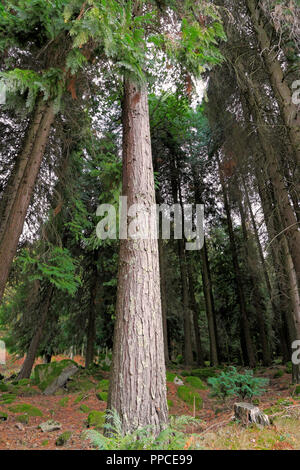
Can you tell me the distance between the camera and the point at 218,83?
7.86 metres

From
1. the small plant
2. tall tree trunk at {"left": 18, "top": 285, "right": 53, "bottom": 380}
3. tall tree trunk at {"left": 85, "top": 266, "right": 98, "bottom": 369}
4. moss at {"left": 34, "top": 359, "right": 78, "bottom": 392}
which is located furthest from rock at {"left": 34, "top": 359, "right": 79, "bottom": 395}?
the small plant

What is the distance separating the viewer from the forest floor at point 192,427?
2.77m

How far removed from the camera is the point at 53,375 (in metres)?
8.57

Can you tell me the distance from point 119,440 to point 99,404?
4916 mm

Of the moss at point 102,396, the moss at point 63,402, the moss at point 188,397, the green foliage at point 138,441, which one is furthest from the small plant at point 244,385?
the moss at point 63,402

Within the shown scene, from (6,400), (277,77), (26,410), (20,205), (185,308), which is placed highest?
(277,77)

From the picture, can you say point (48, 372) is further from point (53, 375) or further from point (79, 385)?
point (79, 385)

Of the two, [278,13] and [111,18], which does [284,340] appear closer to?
[278,13]

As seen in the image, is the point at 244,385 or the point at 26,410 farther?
the point at 26,410

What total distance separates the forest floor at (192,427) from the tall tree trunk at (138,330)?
551 mm

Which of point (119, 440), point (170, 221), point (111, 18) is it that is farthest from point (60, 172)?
point (170, 221)

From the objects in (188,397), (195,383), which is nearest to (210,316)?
(195,383)

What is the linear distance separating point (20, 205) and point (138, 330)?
3434 mm

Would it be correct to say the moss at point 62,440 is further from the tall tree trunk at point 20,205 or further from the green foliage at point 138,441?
the tall tree trunk at point 20,205
